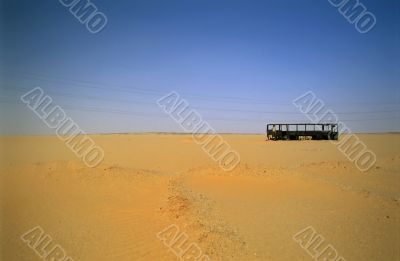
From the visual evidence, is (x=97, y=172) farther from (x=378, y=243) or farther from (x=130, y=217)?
(x=378, y=243)

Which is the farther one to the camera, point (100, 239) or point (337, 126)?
point (337, 126)

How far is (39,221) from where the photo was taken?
9.17 m

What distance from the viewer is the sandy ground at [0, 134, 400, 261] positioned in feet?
24.2

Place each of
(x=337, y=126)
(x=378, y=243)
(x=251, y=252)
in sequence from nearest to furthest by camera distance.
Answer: (x=251, y=252) < (x=378, y=243) < (x=337, y=126)

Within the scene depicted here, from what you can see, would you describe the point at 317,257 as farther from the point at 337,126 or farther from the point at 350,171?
the point at 337,126

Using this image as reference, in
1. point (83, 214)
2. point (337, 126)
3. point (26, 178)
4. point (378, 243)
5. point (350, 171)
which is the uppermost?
point (337, 126)

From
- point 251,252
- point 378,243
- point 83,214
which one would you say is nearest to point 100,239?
point 83,214

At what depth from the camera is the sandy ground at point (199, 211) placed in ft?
24.2

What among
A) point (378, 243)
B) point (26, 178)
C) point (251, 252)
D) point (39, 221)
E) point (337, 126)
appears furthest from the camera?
point (337, 126)

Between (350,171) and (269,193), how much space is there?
6.99m

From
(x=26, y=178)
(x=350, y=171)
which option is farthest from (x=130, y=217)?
(x=350, y=171)

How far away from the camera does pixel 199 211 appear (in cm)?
961

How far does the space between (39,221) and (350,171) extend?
1440 cm

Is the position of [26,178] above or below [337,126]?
below
